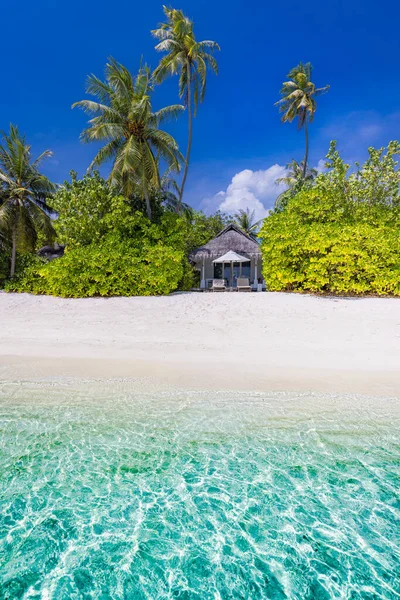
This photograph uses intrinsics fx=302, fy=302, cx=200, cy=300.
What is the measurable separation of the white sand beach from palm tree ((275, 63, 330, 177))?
20.3m

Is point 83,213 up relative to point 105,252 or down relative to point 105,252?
up

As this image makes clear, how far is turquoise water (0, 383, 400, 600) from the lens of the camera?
208 centimetres

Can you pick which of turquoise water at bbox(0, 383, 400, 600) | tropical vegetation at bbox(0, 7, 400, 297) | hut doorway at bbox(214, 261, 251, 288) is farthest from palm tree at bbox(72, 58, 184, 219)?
turquoise water at bbox(0, 383, 400, 600)

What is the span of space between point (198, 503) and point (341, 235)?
11.2m

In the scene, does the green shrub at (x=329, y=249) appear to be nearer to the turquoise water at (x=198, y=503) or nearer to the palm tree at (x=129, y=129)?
the palm tree at (x=129, y=129)

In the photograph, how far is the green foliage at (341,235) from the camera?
37.7 feet

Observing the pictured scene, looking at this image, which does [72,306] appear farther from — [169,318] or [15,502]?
[15,502]

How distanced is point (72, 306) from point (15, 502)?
9657 millimetres

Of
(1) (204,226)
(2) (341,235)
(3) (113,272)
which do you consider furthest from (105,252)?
(1) (204,226)

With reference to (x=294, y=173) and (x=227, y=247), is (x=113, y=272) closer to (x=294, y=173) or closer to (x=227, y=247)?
(x=227, y=247)

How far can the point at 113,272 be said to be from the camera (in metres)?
12.6

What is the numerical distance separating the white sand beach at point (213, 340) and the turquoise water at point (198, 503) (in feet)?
4.98

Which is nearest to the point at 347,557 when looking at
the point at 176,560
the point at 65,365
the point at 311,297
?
the point at 176,560

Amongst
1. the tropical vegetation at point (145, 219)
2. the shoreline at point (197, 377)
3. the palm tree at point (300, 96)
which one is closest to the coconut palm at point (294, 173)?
the palm tree at point (300, 96)
